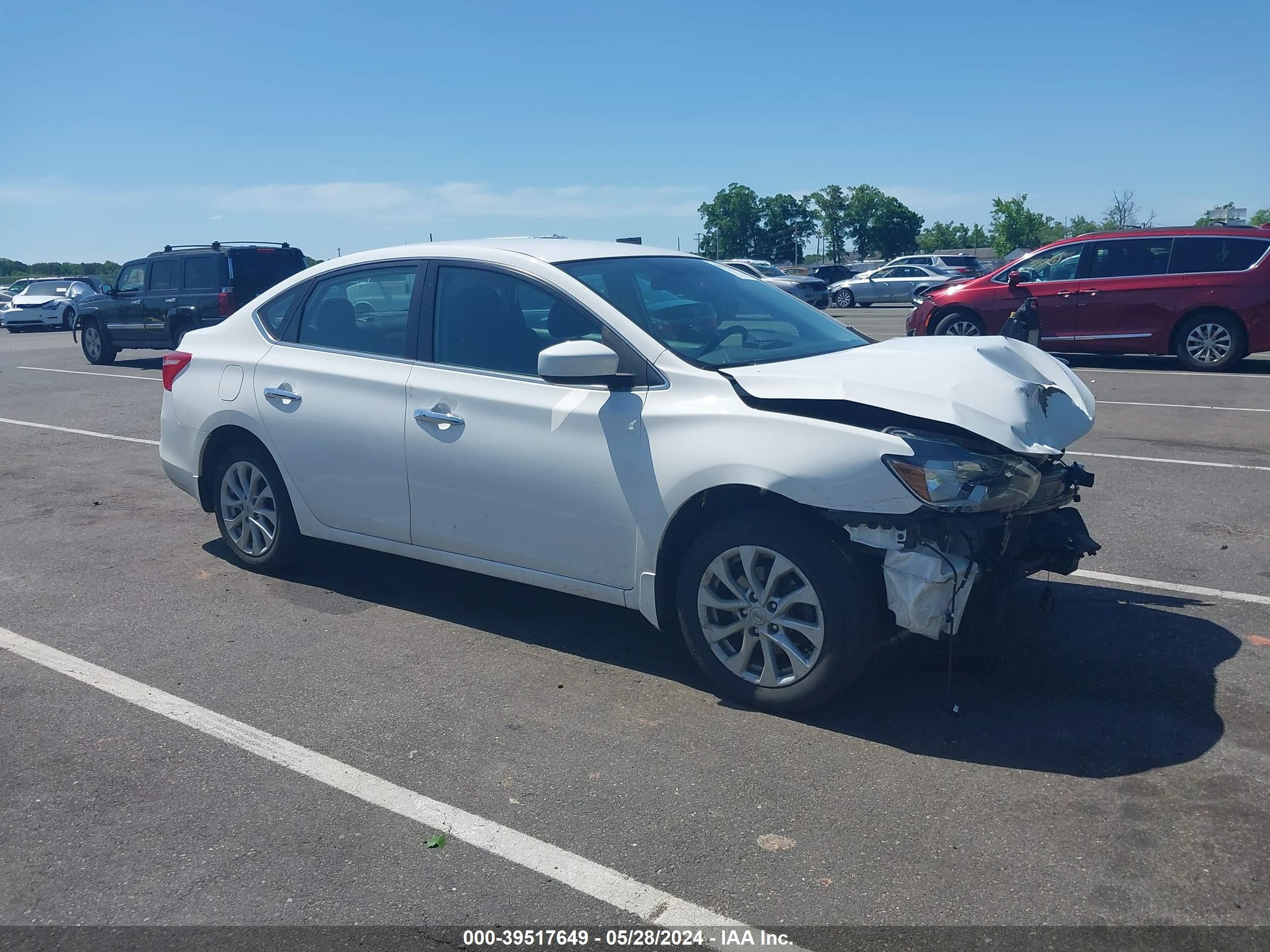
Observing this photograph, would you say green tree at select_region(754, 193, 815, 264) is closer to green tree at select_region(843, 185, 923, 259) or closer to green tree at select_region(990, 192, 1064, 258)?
green tree at select_region(843, 185, 923, 259)

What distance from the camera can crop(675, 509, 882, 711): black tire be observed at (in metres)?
3.97

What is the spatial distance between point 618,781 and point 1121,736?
181 cm

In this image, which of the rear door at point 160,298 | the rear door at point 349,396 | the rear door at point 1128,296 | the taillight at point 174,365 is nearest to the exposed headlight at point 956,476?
the rear door at point 349,396

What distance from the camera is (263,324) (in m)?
6.05

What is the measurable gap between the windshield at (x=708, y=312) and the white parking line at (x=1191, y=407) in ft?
24.9

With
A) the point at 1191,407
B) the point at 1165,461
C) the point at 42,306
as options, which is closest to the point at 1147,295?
the point at 1191,407

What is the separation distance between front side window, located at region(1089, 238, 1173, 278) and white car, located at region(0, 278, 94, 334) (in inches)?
1187

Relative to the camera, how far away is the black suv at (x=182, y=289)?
17344 millimetres

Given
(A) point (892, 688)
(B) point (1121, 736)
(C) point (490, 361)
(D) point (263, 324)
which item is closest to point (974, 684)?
(A) point (892, 688)

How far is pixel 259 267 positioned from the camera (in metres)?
17.6

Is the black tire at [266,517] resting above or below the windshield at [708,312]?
below

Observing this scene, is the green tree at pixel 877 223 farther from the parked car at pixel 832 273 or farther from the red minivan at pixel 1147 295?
the red minivan at pixel 1147 295

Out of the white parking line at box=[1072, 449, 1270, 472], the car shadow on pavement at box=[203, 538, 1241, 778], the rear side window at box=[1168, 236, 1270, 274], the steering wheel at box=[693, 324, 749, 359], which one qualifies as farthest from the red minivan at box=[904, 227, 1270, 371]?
the steering wheel at box=[693, 324, 749, 359]

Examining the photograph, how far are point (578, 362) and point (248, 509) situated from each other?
265 centimetres
